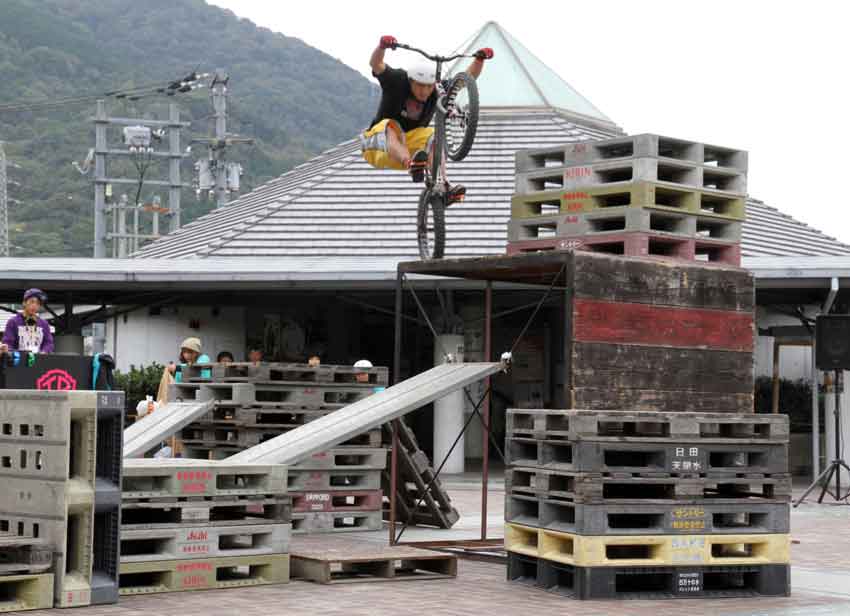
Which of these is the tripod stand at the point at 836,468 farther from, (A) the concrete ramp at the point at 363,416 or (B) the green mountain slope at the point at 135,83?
(B) the green mountain slope at the point at 135,83

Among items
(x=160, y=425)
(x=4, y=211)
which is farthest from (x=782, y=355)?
(x=4, y=211)

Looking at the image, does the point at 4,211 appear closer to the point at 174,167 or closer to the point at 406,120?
the point at 174,167

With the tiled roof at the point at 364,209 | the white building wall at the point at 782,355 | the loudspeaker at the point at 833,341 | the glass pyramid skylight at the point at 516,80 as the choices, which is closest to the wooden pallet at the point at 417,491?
the loudspeaker at the point at 833,341

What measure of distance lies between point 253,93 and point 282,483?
119690 mm

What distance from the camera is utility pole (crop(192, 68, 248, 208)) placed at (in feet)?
164

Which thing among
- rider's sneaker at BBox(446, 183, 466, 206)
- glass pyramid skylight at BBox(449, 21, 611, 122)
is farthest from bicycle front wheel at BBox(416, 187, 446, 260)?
glass pyramid skylight at BBox(449, 21, 611, 122)

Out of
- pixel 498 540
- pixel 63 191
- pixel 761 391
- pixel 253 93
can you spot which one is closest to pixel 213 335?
pixel 761 391

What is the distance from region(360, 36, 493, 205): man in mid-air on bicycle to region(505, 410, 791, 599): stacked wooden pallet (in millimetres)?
4682

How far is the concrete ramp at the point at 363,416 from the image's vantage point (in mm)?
11922

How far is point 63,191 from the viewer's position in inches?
3602

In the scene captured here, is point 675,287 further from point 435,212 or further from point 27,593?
point 27,593

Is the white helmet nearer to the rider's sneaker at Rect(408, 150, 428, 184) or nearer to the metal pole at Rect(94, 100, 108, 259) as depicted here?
the rider's sneaker at Rect(408, 150, 428, 184)

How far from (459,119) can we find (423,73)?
64 cm

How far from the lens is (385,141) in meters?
15.3
